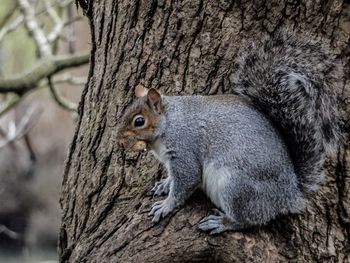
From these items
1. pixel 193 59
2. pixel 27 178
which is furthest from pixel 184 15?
pixel 27 178

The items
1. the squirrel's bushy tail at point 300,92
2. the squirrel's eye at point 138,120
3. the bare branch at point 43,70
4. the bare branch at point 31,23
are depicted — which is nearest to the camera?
the squirrel's bushy tail at point 300,92

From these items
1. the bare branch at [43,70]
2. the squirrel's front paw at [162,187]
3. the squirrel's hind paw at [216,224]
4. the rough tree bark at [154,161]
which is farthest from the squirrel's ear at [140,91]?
the bare branch at [43,70]

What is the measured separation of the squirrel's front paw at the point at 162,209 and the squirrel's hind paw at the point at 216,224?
0.31 feet

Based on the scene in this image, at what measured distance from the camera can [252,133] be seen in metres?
1.75

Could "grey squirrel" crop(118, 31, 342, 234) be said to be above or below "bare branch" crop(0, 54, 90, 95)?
above

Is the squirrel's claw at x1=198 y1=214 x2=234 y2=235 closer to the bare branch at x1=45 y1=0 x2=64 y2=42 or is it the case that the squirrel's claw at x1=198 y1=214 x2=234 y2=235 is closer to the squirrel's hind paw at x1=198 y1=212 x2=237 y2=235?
the squirrel's hind paw at x1=198 y1=212 x2=237 y2=235

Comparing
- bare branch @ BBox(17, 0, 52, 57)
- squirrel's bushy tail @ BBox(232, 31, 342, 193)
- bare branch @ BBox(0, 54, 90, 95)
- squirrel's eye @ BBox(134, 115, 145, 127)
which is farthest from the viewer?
bare branch @ BBox(17, 0, 52, 57)

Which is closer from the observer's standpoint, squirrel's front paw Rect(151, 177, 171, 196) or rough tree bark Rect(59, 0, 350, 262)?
A: rough tree bark Rect(59, 0, 350, 262)

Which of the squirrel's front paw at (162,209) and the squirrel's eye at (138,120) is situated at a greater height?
the squirrel's eye at (138,120)

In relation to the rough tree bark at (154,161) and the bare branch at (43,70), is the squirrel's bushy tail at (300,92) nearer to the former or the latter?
the rough tree bark at (154,161)

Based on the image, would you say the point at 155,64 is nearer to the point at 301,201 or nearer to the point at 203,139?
the point at 203,139

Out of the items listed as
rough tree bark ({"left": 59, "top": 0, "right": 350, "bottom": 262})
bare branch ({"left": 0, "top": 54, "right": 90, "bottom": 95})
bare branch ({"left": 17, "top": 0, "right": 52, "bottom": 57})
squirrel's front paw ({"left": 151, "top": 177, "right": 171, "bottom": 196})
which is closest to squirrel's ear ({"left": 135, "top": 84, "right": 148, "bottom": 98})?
rough tree bark ({"left": 59, "top": 0, "right": 350, "bottom": 262})

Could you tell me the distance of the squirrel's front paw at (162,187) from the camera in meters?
1.86

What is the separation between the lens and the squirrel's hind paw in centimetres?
172
